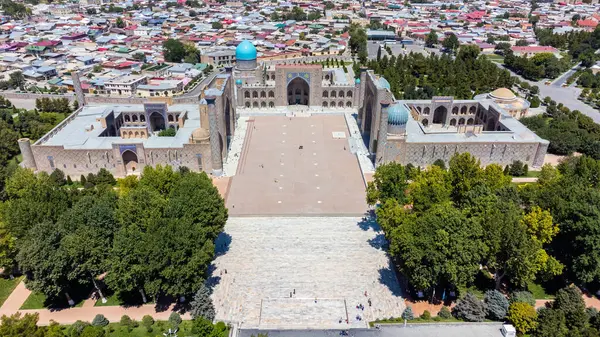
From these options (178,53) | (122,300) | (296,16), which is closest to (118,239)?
(122,300)

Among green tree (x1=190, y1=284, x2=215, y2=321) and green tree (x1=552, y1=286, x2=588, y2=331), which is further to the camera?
green tree (x1=190, y1=284, x2=215, y2=321)

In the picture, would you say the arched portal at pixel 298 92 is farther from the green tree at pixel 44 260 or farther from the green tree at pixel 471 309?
the green tree at pixel 44 260

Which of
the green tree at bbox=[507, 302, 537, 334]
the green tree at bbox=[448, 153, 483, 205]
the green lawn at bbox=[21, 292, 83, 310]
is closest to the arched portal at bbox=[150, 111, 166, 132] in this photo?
the green lawn at bbox=[21, 292, 83, 310]

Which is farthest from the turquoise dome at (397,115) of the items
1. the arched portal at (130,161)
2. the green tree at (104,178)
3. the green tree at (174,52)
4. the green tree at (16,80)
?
the green tree at (16,80)

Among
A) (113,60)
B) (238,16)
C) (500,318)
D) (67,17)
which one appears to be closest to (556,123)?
(500,318)

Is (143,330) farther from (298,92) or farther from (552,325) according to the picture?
(298,92)

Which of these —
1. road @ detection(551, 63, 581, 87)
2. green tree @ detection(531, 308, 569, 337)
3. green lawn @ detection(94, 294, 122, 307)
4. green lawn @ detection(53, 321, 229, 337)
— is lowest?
green lawn @ detection(94, 294, 122, 307)

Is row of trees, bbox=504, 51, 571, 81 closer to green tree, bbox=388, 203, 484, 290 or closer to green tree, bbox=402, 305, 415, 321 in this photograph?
green tree, bbox=388, 203, 484, 290
